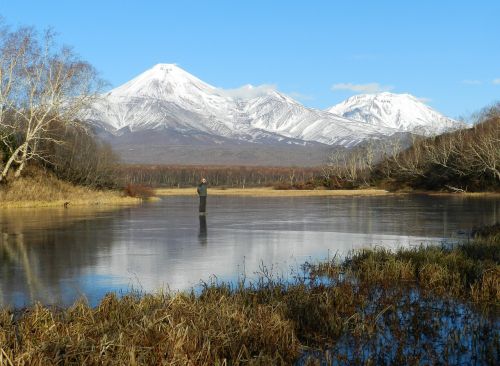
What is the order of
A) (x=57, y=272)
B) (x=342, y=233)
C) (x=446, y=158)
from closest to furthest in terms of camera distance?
(x=57, y=272) < (x=342, y=233) < (x=446, y=158)

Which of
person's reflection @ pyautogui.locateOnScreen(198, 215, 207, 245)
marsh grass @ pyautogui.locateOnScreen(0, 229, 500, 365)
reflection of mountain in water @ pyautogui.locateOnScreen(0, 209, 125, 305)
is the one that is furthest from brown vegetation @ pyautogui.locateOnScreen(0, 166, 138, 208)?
marsh grass @ pyautogui.locateOnScreen(0, 229, 500, 365)

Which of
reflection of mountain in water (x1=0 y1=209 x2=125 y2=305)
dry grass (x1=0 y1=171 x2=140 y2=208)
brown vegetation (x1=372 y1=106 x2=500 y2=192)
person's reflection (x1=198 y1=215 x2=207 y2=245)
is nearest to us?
reflection of mountain in water (x1=0 y1=209 x2=125 y2=305)

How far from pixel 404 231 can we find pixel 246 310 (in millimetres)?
14941

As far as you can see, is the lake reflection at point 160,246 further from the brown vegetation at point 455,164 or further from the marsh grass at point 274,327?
the brown vegetation at point 455,164

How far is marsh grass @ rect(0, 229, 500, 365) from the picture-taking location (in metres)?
6.24

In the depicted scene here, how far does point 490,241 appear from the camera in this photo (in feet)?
50.6

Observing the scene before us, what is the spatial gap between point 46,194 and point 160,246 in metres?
23.0

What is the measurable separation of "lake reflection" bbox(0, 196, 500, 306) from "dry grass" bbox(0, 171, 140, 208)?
275 inches

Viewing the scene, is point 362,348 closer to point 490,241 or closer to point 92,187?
point 490,241

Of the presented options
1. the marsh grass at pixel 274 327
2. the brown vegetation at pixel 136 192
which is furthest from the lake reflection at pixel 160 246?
the brown vegetation at pixel 136 192

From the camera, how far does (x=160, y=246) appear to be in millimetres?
17031

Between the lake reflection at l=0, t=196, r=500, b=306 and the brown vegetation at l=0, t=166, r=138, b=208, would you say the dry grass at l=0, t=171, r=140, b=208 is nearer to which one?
the brown vegetation at l=0, t=166, r=138, b=208

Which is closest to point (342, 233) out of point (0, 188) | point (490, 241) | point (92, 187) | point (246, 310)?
point (490, 241)

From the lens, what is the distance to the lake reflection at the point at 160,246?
11.4 m
